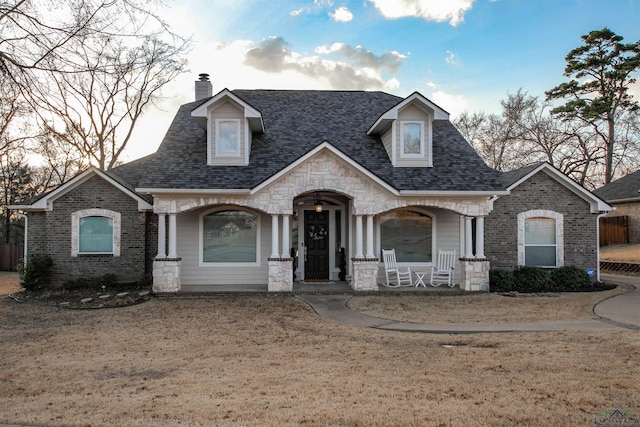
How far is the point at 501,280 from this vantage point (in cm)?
1359

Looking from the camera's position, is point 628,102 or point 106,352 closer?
point 106,352

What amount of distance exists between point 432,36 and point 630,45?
2145 centimetres

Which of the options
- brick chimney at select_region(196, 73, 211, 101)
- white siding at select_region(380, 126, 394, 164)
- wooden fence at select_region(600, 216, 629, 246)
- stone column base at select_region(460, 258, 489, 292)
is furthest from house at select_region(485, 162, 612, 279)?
wooden fence at select_region(600, 216, 629, 246)

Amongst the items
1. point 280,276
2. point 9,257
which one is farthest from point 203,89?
point 9,257

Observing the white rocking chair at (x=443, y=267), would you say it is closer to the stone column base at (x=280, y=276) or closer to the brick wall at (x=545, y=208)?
the brick wall at (x=545, y=208)

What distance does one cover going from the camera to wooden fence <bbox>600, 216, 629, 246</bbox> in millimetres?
25750

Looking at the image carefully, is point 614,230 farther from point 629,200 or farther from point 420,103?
point 420,103

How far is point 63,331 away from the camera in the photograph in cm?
859

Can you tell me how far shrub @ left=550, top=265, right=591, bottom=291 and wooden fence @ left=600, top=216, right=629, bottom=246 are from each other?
14.8 meters

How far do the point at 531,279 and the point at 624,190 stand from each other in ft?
57.5

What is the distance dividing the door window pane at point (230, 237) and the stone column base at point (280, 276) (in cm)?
188

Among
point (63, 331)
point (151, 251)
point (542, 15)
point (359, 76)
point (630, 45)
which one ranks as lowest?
point (63, 331)

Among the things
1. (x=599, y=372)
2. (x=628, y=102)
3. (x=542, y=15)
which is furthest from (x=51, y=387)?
(x=628, y=102)

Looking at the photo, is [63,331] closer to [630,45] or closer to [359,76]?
[359,76]
